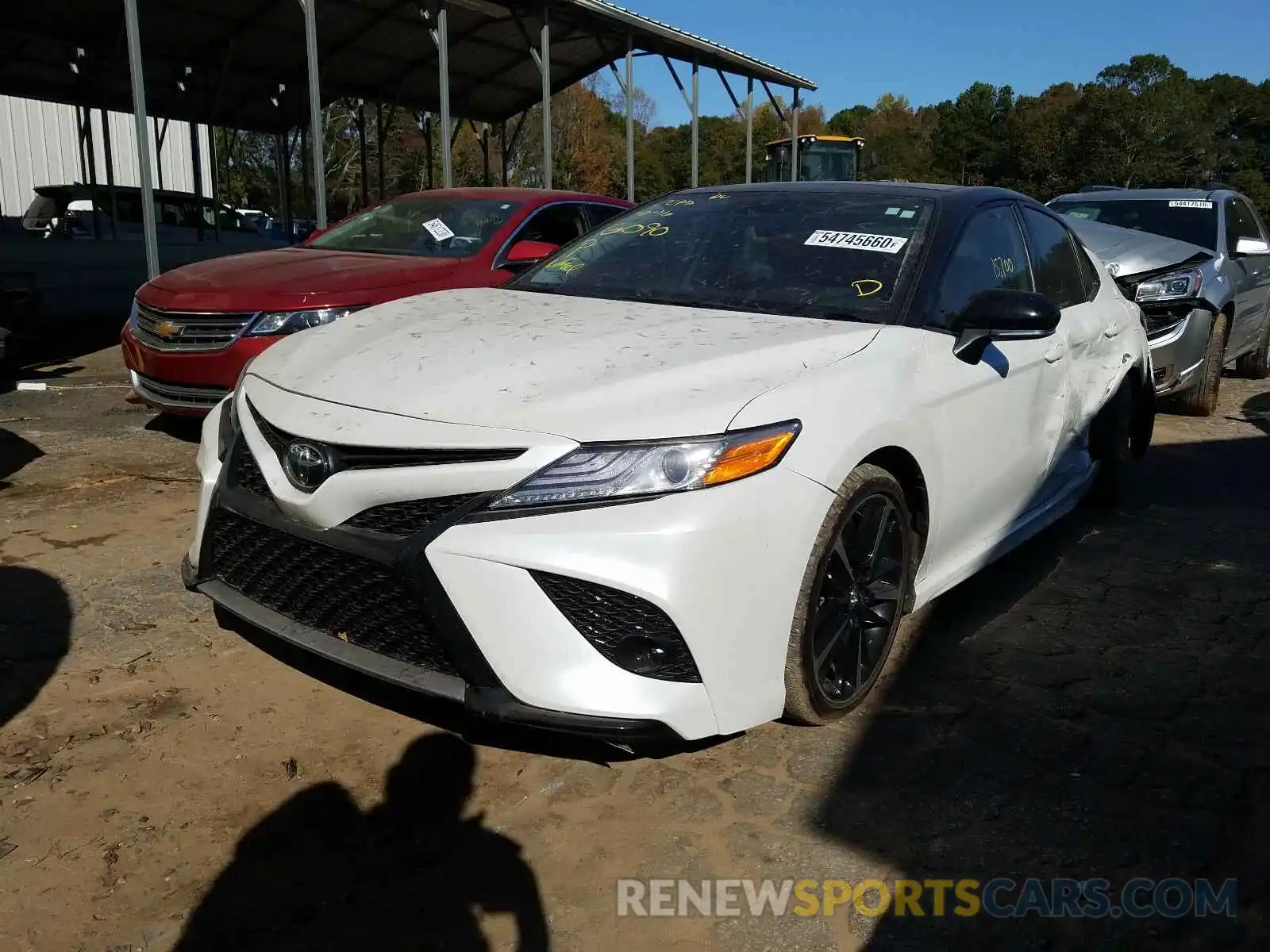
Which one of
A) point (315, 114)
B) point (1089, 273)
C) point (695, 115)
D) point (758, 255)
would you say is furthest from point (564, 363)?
point (695, 115)

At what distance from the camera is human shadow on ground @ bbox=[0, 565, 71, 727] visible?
9.86 ft

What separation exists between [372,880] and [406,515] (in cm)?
78

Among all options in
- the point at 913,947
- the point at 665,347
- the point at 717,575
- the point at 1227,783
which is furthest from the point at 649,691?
the point at 1227,783

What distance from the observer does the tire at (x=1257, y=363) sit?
9.68 metres

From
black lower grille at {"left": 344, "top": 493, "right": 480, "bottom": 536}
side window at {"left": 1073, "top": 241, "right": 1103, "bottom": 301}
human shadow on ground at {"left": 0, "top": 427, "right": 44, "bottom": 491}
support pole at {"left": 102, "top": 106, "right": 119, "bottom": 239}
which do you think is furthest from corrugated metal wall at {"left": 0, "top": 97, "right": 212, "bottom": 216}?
black lower grille at {"left": 344, "top": 493, "right": 480, "bottom": 536}

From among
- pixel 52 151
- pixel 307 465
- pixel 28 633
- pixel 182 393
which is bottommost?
pixel 28 633

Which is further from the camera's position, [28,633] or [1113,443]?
[1113,443]

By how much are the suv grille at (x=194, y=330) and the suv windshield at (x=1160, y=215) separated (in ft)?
21.5

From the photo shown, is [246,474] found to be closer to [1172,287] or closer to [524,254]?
[524,254]

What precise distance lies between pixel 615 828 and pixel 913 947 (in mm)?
708

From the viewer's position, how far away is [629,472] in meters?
2.35

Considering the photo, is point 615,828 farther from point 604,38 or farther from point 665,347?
point 604,38

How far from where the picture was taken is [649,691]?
7.71 feet

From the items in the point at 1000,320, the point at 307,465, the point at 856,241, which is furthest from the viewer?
the point at 856,241
